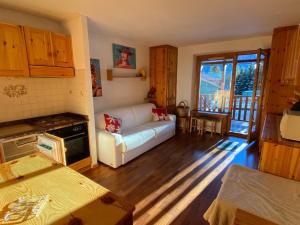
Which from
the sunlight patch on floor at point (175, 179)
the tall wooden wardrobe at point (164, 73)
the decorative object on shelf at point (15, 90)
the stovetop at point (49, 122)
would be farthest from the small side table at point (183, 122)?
the decorative object on shelf at point (15, 90)

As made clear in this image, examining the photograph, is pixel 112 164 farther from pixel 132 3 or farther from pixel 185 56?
pixel 185 56

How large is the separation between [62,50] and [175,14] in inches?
68.8

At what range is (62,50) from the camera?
2527 mm

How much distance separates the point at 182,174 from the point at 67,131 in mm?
1883

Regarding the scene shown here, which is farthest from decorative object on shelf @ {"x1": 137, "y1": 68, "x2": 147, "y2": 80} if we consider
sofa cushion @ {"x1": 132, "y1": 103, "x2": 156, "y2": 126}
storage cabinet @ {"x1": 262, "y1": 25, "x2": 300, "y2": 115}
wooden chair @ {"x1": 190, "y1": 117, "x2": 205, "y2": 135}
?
storage cabinet @ {"x1": 262, "y1": 25, "x2": 300, "y2": 115}

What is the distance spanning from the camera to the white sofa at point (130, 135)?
2.82 metres

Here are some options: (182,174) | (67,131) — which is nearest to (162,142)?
(182,174)

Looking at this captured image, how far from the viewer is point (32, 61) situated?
2.22 metres

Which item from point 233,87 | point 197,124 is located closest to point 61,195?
point 197,124

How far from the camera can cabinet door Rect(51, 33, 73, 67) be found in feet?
7.99

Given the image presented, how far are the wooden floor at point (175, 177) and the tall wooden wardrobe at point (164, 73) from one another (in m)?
1.29

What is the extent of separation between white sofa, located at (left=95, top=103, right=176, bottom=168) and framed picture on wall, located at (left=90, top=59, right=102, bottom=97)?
1.50ft

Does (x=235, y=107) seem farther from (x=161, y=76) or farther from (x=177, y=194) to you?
(x=177, y=194)

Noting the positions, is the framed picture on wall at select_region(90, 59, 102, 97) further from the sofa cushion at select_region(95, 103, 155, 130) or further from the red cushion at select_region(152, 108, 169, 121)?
the red cushion at select_region(152, 108, 169, 121)
